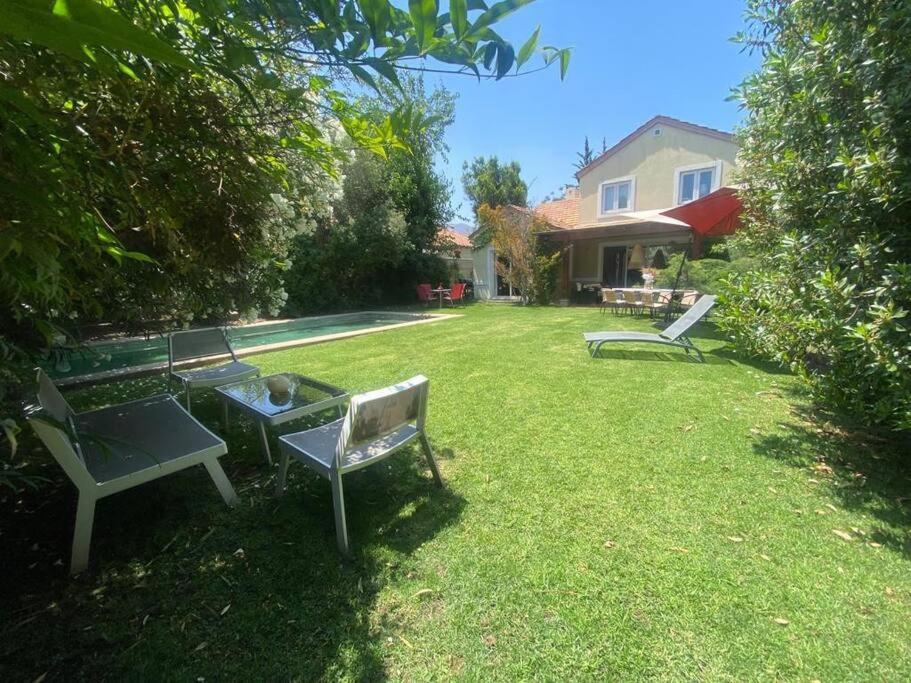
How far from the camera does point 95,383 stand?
6.63m

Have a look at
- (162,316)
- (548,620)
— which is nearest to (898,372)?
(548,620)

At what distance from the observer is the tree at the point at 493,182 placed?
34.3 m

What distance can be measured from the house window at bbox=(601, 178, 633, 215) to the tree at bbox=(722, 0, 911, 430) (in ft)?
48.3

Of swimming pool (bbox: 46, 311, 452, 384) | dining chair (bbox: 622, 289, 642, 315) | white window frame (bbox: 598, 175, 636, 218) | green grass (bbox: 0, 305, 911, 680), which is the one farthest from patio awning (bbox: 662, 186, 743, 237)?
swimming pool (bbox: 46, 311, 452, 384)

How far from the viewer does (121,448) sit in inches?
119

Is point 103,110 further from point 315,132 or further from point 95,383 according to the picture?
point 95,383

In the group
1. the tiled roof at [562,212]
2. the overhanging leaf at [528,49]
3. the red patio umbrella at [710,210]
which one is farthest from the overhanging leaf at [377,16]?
the tiled roof at [562,212]

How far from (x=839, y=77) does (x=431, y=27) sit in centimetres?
383

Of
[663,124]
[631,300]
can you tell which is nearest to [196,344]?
[631,300]

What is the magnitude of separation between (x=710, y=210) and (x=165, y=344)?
46.6ft

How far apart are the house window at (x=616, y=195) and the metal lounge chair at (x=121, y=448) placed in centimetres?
1867

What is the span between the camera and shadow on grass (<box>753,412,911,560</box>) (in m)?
2.99

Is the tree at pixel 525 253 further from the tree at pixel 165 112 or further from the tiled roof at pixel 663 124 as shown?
the tree at pixel 165 112

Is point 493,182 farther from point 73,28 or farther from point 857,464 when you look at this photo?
point 73,28
